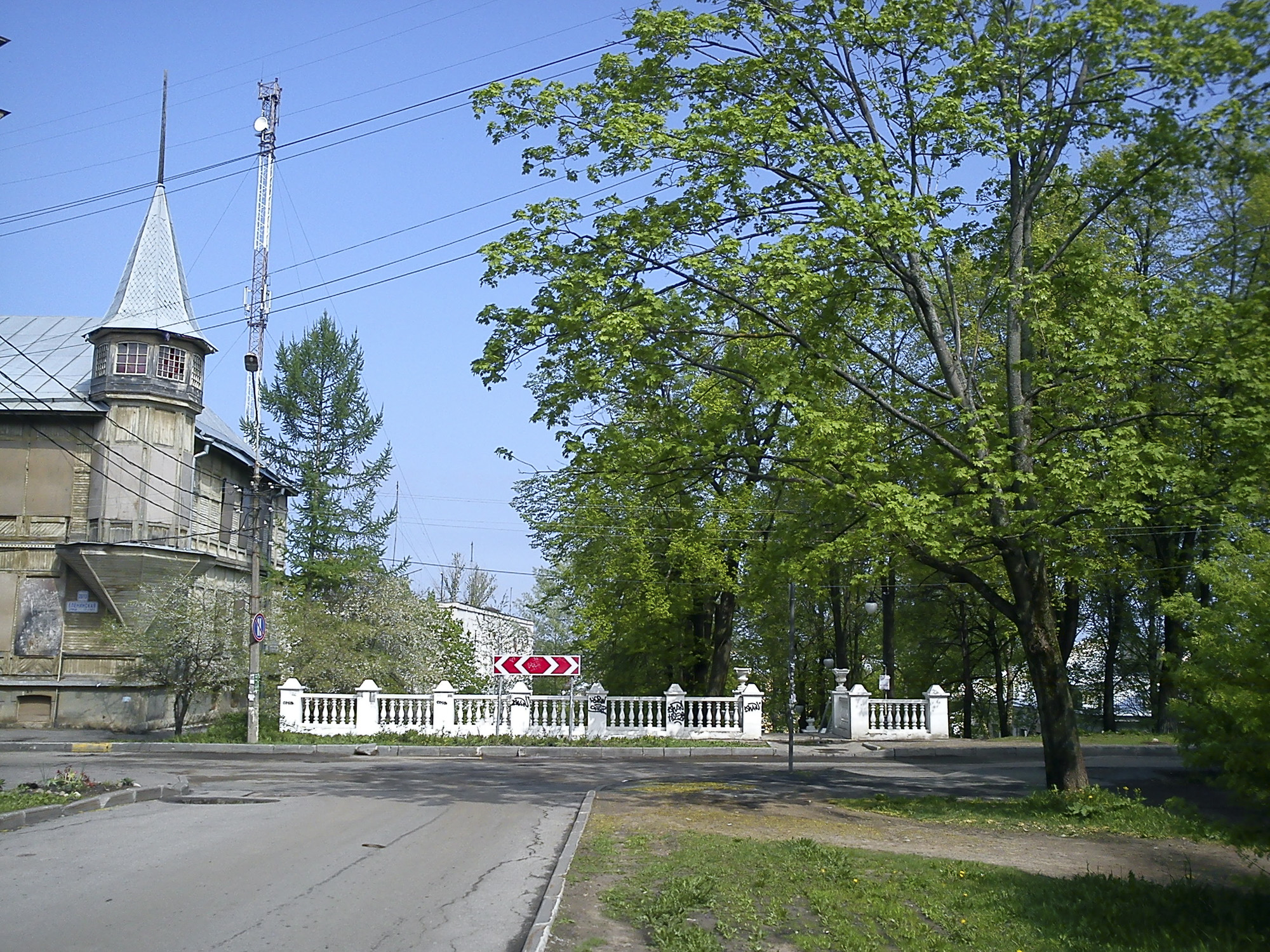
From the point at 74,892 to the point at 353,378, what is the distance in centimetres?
3913

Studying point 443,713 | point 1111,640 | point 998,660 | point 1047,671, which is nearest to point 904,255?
point 1047,671

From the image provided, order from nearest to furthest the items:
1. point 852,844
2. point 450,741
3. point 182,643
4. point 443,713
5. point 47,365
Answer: point 852,844 → point 450,741 → point 182,643 → point 443,713 → point 47,365

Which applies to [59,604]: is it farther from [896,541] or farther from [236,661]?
[896,541]

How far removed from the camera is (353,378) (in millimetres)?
46344

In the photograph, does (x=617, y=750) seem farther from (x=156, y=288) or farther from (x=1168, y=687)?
(x=156, y=288)

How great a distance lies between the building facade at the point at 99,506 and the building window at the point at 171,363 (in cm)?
4

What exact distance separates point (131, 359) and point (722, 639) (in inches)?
865

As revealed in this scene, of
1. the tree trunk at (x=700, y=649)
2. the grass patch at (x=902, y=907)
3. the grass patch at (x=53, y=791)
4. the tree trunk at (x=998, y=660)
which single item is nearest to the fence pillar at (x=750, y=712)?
the tree trunk at (x=700, y=649)

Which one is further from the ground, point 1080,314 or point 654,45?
point 654,45

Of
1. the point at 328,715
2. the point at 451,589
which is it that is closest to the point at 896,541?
the point at 328,715

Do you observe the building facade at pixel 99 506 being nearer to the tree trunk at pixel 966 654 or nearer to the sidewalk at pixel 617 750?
the sidewalk at pixel 617 750

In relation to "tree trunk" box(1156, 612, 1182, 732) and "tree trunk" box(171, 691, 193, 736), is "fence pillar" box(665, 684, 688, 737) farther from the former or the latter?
"tree trunk" box(171, 691, 193, 736)

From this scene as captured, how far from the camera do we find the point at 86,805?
14109 mm

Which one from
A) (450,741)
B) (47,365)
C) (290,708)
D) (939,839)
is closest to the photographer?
(939,839)
